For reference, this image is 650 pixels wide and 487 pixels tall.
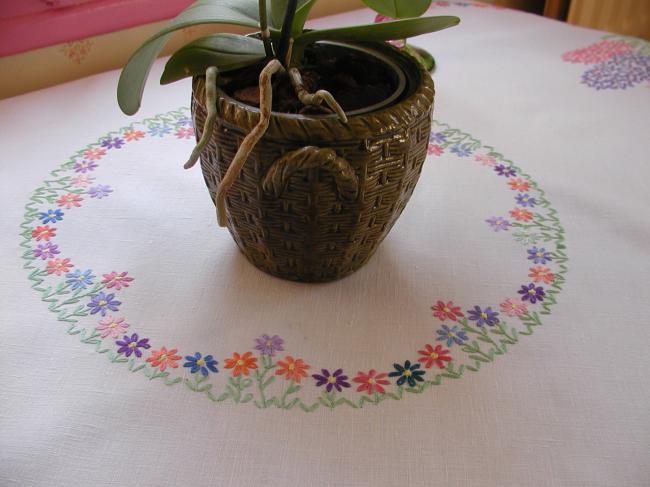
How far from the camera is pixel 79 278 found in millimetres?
717

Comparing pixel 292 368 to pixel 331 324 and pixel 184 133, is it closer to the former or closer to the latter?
pixel 331 324

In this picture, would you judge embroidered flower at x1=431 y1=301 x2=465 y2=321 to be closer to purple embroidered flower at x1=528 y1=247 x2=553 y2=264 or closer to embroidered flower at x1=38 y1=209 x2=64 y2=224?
purple embroidered flower at x1=528 y1=247 x2=553 y2=264

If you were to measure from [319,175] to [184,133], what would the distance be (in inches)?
17.7

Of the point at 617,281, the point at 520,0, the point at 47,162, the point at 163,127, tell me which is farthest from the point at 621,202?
the point at 520,0

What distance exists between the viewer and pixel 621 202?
0.86m

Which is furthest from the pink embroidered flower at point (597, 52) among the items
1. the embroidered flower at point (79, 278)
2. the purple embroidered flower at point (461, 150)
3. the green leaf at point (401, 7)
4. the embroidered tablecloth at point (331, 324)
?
the embroidered flower at point (79, 278)

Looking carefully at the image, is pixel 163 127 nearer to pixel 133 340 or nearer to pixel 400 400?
pixel 133 340

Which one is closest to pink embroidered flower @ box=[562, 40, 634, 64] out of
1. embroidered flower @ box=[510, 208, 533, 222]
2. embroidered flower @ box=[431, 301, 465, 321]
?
embroidered flower @ box=[510, 208, 533, 222]

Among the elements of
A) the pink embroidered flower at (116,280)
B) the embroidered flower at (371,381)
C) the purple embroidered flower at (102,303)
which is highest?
the pink embroidered flower at (116,280)

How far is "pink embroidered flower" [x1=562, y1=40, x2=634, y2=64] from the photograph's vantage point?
119cm

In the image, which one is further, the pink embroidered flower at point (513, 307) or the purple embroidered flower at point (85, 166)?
the purple embroidered flower at point (85, 166)

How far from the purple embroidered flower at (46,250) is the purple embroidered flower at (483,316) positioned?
0.46 meters

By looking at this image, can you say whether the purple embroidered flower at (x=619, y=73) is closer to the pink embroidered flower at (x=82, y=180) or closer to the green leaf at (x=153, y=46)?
the green leaf at (x=153, y=46)

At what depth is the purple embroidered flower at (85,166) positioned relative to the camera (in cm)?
89
